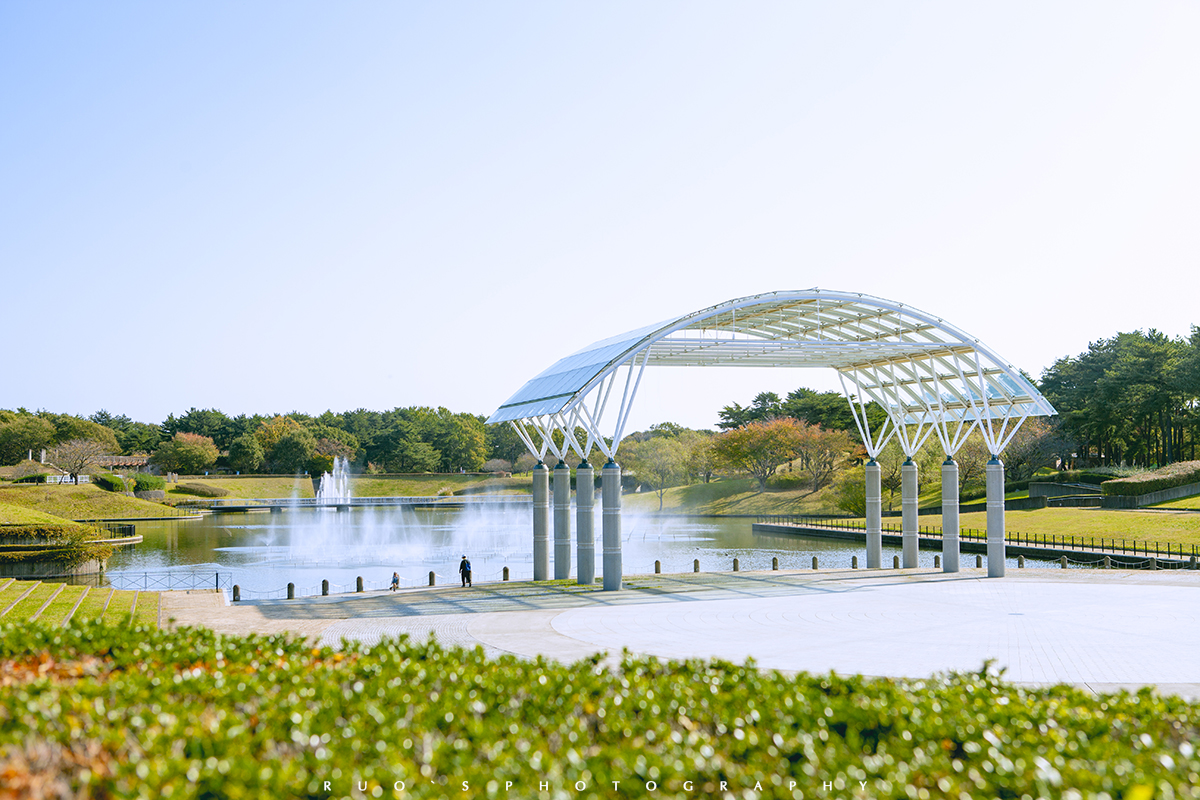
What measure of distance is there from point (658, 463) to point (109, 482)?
50.3 m

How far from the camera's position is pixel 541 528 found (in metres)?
28.6

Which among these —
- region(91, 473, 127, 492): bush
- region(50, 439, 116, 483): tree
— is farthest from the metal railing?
region(50, 439, 116, 483): tree

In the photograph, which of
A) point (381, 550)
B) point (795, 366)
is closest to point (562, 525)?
point (795, 366)

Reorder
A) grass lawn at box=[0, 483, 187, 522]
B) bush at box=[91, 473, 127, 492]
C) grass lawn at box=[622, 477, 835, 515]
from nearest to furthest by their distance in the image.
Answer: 1. grass lawn at box=[0, 483, 187, 522]
2. grass lawn at box=[622, 477, 835, 515]
3. bush at box=[91, 473, 127, 492]

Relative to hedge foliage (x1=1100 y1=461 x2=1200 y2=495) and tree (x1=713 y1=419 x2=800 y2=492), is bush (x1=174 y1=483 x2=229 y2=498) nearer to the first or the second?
tree (x1=713 y1=419 x2=800 y2=492)

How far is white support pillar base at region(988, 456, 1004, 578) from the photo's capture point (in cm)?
2922

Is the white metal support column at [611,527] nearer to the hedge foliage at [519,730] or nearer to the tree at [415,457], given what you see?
the hedge foliage at [519,730]

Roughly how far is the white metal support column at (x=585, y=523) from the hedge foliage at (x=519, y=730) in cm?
1723

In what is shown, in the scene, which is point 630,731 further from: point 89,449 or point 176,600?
point 89,449

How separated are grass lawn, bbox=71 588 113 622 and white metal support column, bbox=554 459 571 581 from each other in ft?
41.2

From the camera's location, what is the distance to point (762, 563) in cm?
3988

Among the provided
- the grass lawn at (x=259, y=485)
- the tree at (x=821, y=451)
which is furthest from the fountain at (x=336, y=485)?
the tree at (x=821, y=451)

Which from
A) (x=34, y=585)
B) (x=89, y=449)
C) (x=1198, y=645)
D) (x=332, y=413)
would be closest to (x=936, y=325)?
(x=1198, y=645)

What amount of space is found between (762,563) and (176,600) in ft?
81.0
